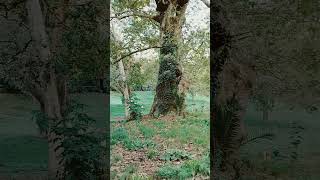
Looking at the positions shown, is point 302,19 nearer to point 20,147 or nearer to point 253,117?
point 253,117

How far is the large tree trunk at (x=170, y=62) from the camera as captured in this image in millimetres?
2779

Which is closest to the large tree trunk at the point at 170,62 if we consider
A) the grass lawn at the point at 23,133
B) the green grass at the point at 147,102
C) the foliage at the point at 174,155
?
the green grass at the point at 147,102

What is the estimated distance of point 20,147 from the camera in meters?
2.66

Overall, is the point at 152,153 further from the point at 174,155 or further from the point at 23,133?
the point at 23,133

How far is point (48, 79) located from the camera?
2.63 meters

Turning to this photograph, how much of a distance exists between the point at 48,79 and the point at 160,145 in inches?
33.2

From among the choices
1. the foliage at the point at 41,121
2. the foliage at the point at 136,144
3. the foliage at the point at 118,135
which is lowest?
the foliage at the point at 136,144

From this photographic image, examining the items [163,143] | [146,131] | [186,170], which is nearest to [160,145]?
[163,143]

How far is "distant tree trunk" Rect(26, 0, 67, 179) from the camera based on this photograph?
2.61 meters

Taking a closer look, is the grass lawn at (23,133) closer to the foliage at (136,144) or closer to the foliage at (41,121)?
the foliage at (41,121)

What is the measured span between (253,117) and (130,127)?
0.80 metres

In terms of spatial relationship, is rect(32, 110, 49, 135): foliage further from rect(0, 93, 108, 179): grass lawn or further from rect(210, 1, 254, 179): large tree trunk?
rect(210, 1, 254, 179): large tree trunk

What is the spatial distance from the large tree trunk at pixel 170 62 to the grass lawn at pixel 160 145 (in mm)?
65

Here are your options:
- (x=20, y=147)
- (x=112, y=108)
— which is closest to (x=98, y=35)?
(x=112, y=108)
